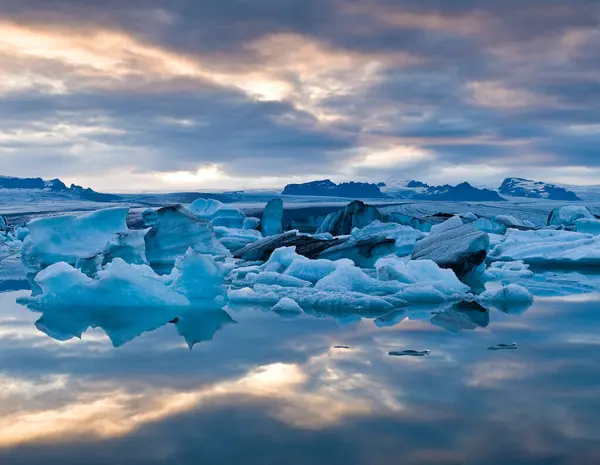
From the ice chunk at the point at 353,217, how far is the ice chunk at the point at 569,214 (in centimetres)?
762

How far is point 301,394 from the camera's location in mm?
4543

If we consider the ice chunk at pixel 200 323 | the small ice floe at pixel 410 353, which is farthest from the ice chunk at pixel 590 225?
the small ice floe at pixel 410 353

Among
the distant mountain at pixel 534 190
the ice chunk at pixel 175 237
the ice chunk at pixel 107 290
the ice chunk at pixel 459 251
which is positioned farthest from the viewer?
the distant mountain at pixel 534 190

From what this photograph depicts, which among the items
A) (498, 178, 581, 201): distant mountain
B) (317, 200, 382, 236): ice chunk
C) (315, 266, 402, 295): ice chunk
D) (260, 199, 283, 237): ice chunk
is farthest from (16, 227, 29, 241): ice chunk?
(498, 178, 581, 201): distant mountain

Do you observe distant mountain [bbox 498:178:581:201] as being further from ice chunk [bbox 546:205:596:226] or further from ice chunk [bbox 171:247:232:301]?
ice chunk [bbox 171:247:232:301]

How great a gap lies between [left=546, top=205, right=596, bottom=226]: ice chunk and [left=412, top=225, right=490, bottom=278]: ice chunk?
13114 millimetres

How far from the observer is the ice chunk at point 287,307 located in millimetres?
7840

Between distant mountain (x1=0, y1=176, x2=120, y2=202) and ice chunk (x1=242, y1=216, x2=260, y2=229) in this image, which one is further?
distant mountain (x1=0, y1=176, x2=120, y2=202)

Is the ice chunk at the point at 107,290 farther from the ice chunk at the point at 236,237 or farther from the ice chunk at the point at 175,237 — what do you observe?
the ice chunk at the point at 236,237

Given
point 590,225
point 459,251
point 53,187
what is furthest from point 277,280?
point 53,187

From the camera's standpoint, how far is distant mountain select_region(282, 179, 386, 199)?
10012 centimetres

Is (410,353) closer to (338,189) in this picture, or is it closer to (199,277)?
(199,277)

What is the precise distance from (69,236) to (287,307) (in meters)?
7.90

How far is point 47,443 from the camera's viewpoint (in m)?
3.65
